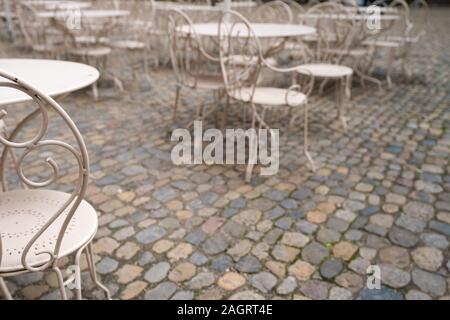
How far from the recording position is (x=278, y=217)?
88.7 inches

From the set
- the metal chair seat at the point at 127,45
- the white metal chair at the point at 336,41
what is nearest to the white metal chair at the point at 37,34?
the metal chair seat at the point at 127,45

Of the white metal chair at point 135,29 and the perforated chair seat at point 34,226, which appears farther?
the white metal chair at point 135,29

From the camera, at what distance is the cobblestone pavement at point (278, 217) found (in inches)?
68.9

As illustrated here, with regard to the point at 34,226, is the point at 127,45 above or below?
above

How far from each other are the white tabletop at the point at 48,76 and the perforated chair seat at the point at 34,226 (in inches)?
16.4

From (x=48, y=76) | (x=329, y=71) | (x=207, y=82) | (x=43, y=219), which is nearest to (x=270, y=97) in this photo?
(x=207, y=82)

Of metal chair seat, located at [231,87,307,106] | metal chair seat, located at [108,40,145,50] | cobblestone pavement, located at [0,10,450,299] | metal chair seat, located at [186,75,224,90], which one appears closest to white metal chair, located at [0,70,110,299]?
cobblestone pavement, located at [0,10,450,299]

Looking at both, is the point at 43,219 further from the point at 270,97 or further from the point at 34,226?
the point at 270,97

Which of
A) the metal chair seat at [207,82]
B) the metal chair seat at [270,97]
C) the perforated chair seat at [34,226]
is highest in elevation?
the metal chair seat at [207,82]

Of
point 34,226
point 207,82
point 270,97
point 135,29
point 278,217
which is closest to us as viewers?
point 34,226

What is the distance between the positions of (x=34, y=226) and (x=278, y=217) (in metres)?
1.40

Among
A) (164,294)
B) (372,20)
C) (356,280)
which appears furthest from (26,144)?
(372,20)

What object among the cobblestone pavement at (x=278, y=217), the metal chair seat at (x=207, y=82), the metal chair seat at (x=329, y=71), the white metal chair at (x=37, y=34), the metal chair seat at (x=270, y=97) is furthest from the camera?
the white metal chair at (x=37, y=34)

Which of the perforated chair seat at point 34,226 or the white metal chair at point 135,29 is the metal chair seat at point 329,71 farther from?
the perforated chair seat at point 34,226
